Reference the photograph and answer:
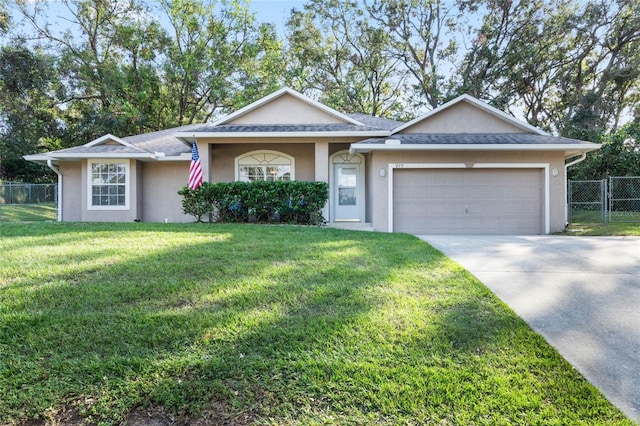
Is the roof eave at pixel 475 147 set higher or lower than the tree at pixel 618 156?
lower

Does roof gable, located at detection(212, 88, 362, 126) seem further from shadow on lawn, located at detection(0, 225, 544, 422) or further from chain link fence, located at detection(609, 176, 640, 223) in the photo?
chain link fence, located at detection(609, 176, 640, 223)

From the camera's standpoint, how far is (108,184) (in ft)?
39.9

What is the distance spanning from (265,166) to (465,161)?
21.8 ft

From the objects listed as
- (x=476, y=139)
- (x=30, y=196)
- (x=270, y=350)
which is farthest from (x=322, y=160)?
(x=30, y=196)

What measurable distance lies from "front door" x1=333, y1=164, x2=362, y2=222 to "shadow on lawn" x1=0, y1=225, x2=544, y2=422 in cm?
785

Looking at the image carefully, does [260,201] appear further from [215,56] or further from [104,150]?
[215,56]

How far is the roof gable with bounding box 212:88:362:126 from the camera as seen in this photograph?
1203 cm

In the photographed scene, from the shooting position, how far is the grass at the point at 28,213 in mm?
14662

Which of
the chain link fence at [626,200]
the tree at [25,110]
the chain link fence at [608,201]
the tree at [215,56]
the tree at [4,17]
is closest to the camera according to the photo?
the chain link fence at [608,201]

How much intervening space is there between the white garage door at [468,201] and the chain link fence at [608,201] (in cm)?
398

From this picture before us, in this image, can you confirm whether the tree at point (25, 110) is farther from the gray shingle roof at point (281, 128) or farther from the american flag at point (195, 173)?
the american flag at point (195, 173)

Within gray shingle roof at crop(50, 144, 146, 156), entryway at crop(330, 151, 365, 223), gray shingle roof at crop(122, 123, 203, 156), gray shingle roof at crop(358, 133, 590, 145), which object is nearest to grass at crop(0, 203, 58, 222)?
gray shingle roof at crop(50, 144, 146, 156)

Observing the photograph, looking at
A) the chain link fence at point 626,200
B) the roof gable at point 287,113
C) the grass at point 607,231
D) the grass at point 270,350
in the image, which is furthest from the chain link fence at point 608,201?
the grass at point 270,350

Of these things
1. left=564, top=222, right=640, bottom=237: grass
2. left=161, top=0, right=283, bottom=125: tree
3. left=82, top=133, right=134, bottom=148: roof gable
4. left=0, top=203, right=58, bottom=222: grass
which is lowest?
left=564, top=222, right=640, bottom=237: grass
